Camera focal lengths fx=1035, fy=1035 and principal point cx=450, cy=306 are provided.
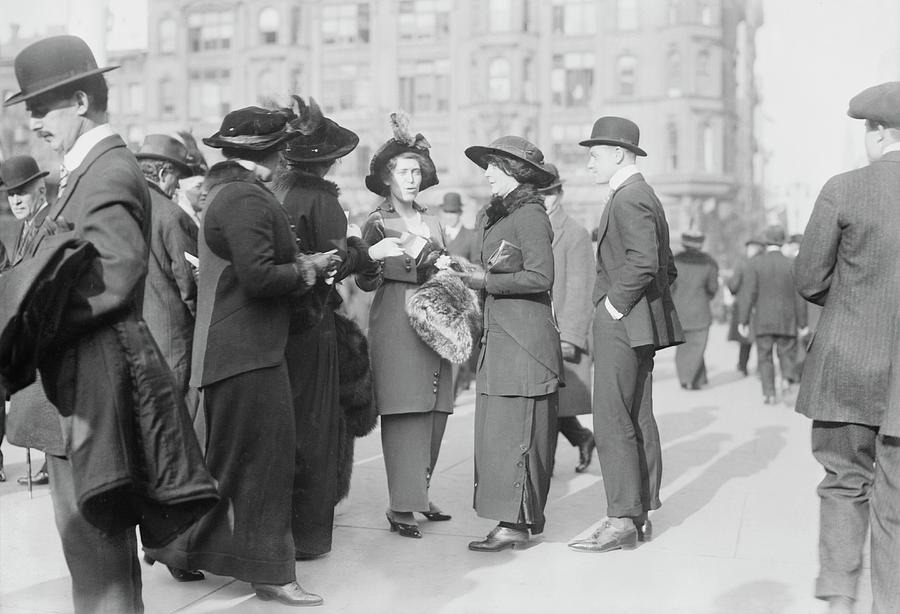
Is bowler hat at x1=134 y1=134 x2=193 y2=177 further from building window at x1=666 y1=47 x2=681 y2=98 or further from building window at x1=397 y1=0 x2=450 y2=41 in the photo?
building window at x1=397 y1=0 x2=450 y2=41

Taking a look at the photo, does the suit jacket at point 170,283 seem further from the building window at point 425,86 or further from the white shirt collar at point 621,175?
the building window at point 425,86

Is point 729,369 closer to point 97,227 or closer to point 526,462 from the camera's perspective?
point 526,462

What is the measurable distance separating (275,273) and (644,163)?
45830mm

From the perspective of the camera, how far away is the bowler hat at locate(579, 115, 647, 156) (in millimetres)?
5793

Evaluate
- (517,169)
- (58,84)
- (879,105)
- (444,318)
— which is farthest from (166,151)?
(879,105)

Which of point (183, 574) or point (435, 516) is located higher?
point (183, 574)

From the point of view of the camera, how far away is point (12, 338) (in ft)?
10.4

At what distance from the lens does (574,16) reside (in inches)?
1984

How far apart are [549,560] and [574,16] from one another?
47.9m

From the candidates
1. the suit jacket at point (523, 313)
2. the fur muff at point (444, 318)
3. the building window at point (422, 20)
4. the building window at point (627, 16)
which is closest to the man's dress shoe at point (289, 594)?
the suit jacket at point (523, 313)

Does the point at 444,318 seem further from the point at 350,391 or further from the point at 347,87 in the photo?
the point at 347,87

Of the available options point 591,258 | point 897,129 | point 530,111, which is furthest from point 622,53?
point 897,129

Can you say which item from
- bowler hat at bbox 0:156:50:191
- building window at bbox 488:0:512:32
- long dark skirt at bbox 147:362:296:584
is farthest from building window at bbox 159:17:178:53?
long dark skirt at bbox 147:362:296:584

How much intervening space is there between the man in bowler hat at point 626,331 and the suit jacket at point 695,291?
8.52 metres
